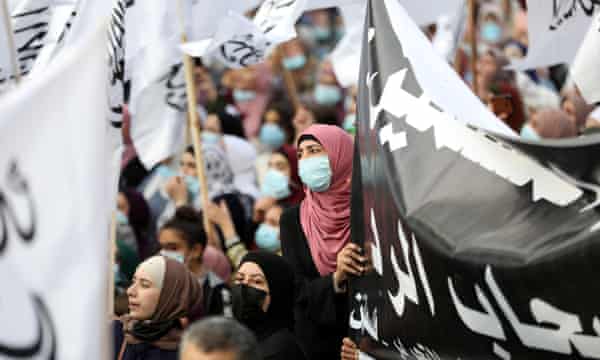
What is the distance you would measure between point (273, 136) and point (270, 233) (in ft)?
9.91

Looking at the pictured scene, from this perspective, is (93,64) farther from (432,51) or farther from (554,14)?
(554,14)

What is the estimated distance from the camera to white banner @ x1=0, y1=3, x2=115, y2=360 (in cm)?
285

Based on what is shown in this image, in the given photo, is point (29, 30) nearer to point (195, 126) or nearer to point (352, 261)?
point (195, 126)

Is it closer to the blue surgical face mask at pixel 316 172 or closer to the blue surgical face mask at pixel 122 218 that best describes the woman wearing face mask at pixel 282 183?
the blue surgical face mask at pixel 122 218

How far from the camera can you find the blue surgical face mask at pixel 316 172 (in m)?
5.20

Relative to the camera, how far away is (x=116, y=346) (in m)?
5.50

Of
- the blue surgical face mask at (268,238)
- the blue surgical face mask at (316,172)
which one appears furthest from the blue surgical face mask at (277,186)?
the blue surgical face mask at (316,172)

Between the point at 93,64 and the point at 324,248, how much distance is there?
235 cm

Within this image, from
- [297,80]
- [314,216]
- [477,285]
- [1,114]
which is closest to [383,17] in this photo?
[314,216]

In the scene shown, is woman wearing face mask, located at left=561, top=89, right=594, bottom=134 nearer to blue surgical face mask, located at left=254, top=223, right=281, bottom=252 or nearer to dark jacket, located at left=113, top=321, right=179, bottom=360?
blue surgical face mask, located at left=254, top=223, right=281, bottom=252

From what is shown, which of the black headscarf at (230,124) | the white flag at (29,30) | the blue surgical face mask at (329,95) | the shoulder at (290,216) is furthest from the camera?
the blue surgical face mask at (329,95)

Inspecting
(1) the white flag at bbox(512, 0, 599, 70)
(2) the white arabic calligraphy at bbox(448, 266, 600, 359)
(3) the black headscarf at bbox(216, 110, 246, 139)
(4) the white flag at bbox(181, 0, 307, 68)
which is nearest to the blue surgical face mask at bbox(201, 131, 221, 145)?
(3) the black headscarf at bbox(216, 110, 246, 139)

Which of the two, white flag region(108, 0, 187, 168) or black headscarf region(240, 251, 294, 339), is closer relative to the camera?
black headscarf region(240, 251, 294, 339)

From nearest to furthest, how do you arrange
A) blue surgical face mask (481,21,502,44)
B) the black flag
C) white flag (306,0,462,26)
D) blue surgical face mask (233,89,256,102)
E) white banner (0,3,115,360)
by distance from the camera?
white banner (0,3,115,360), the black flag, white flag (306,0,462,26), blue surgical face mask (233,89,256,102), blue surgical face mask (481,21,502,44)
